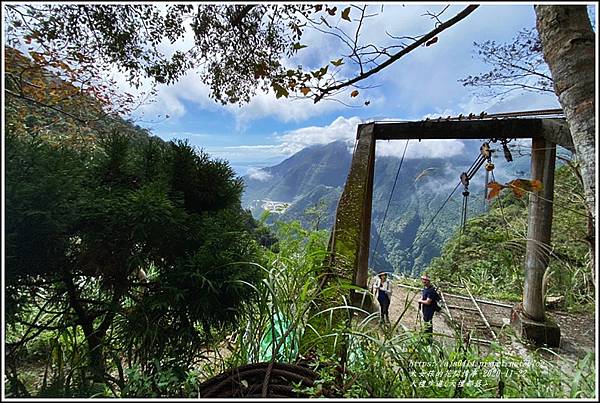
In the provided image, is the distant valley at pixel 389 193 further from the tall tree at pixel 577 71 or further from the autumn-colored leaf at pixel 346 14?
the tall tree at pixel 577 71

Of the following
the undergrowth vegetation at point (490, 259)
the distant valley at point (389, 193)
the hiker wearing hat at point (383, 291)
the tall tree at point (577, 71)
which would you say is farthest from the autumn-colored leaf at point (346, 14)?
the undergrowth vegetation at point (490, 259)

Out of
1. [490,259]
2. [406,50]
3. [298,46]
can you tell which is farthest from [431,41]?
[490,259]

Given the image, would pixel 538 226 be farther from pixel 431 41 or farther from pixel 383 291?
pixel 431 41

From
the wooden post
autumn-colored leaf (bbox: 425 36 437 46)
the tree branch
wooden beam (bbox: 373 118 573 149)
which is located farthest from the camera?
the wooden post

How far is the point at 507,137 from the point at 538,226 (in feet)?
1.94

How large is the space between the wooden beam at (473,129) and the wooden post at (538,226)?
0.32 ft

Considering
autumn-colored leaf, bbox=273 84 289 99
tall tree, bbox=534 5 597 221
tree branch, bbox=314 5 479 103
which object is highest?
tree branch, bbox=314 5 479 103

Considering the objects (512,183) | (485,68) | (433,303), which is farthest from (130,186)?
(433,303)

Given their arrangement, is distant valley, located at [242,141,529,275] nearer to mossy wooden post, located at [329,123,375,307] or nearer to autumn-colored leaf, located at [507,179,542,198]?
mossy wooden post, located at [329,123,375,307]

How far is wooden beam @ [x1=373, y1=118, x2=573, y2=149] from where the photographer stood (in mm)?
1670

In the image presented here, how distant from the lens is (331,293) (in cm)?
87

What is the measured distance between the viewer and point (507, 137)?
5.63ft

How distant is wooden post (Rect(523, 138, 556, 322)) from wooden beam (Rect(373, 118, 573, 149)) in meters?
0.10

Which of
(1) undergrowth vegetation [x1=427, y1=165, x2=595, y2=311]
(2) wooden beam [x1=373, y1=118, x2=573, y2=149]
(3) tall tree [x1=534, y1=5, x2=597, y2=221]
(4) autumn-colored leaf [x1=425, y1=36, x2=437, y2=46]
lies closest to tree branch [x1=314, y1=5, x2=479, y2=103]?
(4) autumn-colored leaf [x1=425, y1=36, x2=437, y2=46]
